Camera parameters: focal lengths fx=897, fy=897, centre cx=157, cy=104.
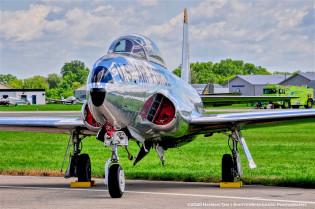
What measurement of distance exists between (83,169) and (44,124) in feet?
4.71

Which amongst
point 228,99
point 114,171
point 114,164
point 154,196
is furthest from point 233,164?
point 228,99

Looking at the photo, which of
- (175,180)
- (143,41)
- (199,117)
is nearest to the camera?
(143,41)

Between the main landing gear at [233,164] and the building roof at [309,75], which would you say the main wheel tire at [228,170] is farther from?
the building roof at [309,75]

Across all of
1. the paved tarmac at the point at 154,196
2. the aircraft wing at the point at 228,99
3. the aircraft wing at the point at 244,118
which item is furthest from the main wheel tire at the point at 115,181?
the aircraft wing at the point at 228,99

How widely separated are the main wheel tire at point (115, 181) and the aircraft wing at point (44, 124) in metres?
3.49

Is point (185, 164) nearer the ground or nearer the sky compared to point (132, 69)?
nearer the ground

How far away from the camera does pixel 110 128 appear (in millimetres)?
17625

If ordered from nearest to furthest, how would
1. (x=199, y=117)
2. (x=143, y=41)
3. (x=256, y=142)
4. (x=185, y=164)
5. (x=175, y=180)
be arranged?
(x=143, y=41) → (x=199, y=117) → (x=175, y=180) → (x=185, y=164) → (x=256, y=142)

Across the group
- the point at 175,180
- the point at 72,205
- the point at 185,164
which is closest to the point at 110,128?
the point at 72,205

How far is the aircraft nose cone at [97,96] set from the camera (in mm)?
16562

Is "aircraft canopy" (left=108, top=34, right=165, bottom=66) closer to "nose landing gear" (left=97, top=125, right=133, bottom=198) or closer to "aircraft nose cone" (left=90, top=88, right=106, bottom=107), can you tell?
"nose landing gear" (left=97, top=125, right=133, bottom=198)

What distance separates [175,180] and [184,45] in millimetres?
7328

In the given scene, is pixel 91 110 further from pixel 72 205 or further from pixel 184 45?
pixel 184 45

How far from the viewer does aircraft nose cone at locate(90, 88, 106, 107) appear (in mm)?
16562
